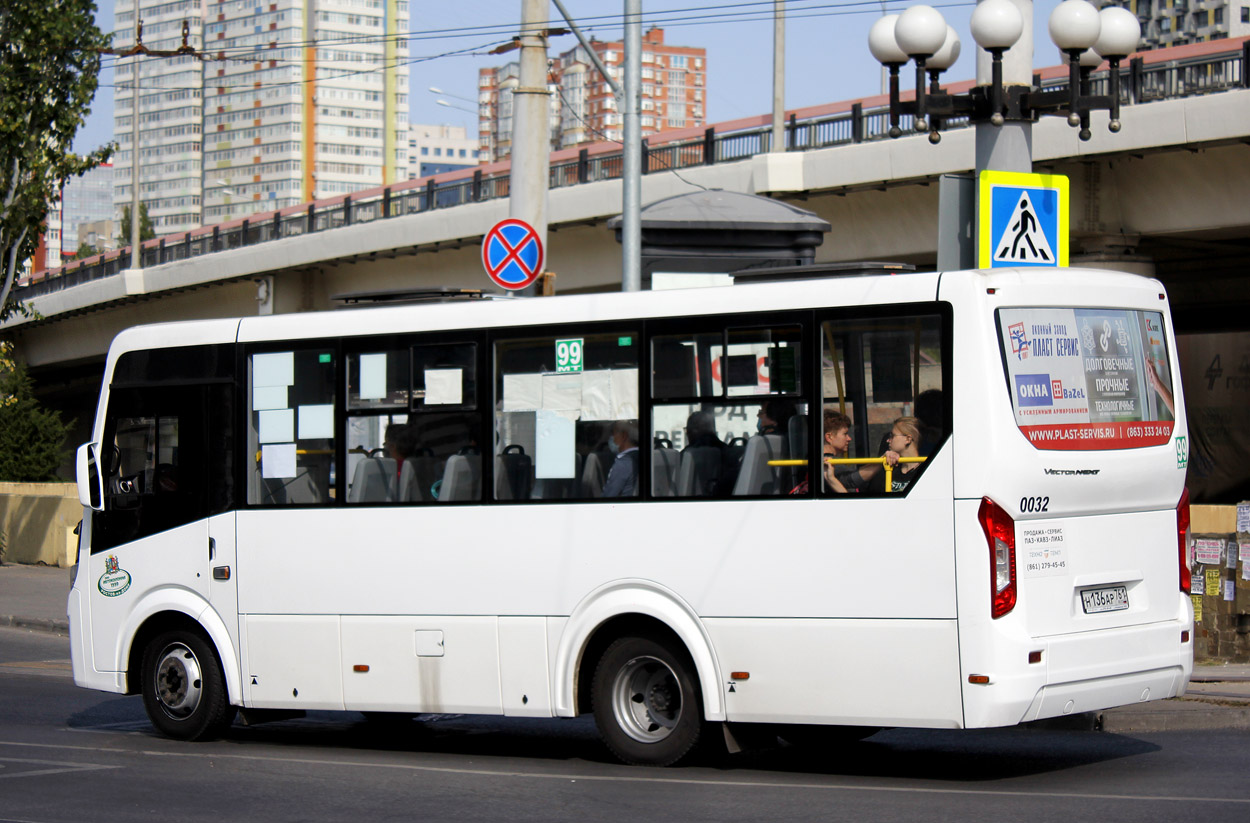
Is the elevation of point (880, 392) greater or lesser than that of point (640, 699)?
greater

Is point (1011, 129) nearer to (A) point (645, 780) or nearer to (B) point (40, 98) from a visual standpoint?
(A) point (645, 780)

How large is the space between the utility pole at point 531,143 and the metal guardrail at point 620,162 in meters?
7.19

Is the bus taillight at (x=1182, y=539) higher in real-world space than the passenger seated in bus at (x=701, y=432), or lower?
lower

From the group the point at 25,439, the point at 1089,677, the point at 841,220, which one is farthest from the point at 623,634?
the point at 25,439

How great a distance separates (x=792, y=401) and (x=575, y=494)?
56.4 inches

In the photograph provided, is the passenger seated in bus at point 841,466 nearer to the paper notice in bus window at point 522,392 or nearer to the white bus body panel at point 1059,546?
the white bus body panel at point 1059,546

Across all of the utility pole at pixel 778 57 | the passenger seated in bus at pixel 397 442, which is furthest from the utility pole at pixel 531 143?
the utility pole at pixel 778 57

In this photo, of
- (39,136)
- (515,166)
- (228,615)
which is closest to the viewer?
(228,615)

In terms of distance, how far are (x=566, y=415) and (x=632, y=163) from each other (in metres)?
7.39

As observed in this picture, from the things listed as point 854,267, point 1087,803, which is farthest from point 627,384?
point 1087,803

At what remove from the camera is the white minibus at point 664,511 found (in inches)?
314

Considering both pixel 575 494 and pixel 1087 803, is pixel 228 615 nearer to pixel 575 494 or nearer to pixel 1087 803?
pixel 575 494

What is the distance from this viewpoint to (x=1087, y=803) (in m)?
7.56

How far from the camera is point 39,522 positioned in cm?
2828
